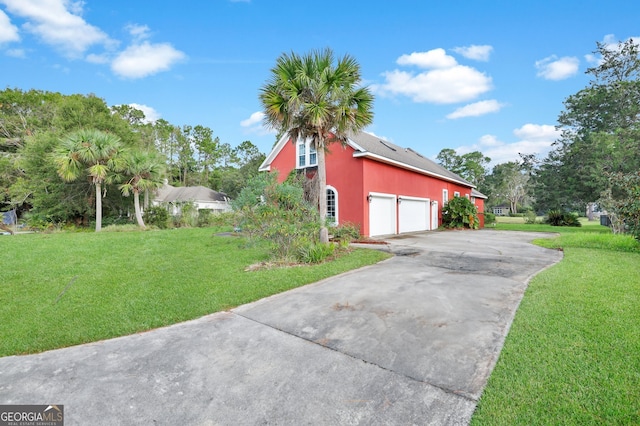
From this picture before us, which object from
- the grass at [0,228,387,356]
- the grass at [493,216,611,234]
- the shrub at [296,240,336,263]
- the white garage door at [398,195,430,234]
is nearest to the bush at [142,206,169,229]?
the grass at [0,228,387,356]

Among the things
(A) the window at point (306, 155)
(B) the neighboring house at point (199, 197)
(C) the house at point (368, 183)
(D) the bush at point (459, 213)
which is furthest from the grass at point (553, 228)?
(B) the neighboring house at point (199, 197)

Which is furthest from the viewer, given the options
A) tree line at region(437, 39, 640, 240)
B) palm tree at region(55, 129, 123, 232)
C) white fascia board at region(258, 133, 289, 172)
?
tree line at region(437, 39, 640, 240)

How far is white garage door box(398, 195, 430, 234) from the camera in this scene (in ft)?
51.9

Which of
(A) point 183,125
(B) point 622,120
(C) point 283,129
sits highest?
(A) point 183,125

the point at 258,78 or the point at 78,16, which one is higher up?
the point at 78,16

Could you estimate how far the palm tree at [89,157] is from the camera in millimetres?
16328

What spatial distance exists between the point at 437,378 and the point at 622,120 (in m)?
30.3

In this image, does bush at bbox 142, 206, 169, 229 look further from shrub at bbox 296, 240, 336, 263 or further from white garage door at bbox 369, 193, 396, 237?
shrub at bbox 296, 240, 336, 263

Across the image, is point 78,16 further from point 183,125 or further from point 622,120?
point 622,120

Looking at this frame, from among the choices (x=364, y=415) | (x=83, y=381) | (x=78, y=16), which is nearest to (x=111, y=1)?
(x=78, y=16)

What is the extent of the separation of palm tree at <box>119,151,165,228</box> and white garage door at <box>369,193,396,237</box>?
14.3 m

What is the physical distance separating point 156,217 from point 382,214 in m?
15.8

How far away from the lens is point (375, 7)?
1143 cm

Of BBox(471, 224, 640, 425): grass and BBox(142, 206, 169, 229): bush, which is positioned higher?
BBox(142, 206, 169, 229): bush
